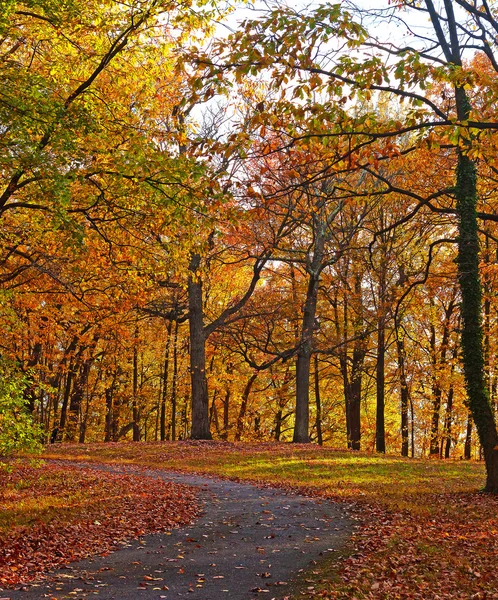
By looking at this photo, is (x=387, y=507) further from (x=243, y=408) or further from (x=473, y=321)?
(x=243, y=408)

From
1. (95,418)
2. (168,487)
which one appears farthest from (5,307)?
(95,418)

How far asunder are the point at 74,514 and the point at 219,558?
350 centimetres

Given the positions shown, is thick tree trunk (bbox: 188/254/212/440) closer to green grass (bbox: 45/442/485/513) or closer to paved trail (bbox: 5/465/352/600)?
green grass (bbox: 45/442/485/513)

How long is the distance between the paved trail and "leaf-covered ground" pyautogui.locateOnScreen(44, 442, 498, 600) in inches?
20.8

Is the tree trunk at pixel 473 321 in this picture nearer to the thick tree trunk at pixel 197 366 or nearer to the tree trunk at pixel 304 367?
the tree trunk at pixel 304 367

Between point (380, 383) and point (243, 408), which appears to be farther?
point (243, 408)

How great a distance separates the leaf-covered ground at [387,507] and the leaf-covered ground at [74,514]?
3462mm

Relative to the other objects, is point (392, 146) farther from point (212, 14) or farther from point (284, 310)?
point (284, 310)

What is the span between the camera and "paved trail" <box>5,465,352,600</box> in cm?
687

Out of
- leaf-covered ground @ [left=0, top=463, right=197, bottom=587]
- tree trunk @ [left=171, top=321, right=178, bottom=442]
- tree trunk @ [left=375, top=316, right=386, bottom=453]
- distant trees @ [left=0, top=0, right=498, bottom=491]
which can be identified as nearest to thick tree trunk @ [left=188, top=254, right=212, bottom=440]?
distant trees @ [left=0, top=0, right=498, bottom=491]

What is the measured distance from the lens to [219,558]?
27.4 feet

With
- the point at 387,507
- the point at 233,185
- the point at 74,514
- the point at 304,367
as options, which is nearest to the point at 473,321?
the point at 387,507

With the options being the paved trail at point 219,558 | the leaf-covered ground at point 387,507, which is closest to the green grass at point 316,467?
the leaf-covered ground at point 387,507

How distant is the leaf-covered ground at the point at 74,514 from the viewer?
823 cm
